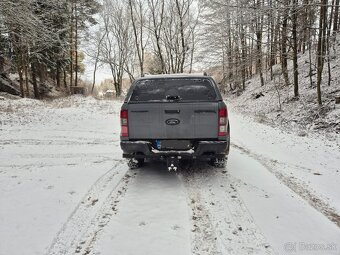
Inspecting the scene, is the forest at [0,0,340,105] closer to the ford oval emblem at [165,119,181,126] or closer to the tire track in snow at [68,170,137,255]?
the ford oval emblem at [165,119,181,126]

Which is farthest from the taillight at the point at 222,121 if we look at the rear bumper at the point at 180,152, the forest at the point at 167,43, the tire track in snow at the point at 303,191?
the forest at the point at 167,43

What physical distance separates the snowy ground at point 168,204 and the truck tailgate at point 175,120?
102cm

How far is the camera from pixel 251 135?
10297 mm

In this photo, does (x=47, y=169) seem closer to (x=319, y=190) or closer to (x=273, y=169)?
(x=273, y=169)

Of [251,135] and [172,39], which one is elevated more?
[172,39]

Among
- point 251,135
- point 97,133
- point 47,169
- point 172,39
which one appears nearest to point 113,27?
point 172,39

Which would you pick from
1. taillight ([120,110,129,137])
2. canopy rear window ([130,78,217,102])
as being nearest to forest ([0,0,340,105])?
canopy rear window ([130,78,217,102])

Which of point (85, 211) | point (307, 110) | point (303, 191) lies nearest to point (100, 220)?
point (85, 211)

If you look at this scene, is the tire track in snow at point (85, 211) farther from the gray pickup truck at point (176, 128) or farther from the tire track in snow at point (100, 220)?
the gray pickup truck at point (176, 128)

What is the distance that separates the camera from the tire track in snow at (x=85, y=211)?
332 centimetres

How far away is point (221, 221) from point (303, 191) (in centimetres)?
209

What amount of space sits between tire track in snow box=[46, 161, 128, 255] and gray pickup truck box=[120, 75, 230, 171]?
74 cm

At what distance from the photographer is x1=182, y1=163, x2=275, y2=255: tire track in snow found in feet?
10.6

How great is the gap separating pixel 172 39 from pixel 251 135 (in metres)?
24.9
